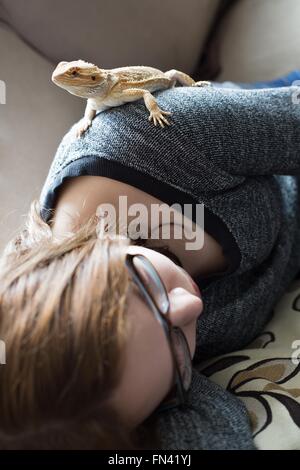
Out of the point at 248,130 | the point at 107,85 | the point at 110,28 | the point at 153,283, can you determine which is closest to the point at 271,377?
the point at 153,283

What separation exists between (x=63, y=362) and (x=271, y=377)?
1.13 ft

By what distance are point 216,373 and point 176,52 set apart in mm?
711

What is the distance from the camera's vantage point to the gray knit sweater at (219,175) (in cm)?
75

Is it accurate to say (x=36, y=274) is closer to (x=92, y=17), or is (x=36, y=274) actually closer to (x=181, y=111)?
(x=181, y=111)

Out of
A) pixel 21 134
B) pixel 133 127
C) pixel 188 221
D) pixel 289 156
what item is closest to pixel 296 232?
pixel 289 156

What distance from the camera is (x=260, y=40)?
116 cm

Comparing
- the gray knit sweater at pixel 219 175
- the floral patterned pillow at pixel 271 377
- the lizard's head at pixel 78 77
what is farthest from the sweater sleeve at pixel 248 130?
the floral patterned pillow at pixel 271 377

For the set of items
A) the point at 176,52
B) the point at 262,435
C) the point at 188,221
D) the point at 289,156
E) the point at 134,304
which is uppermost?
the point at 176,52

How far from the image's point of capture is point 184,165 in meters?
0.78

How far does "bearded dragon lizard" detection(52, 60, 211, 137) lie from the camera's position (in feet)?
2.40

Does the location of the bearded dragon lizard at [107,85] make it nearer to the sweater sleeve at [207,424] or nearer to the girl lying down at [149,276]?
the girl lying down at [149,276]

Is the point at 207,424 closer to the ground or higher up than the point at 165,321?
closer to the ground

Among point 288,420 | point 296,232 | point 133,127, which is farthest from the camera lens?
point 296,232

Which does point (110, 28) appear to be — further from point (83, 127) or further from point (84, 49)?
point (83, 127)
